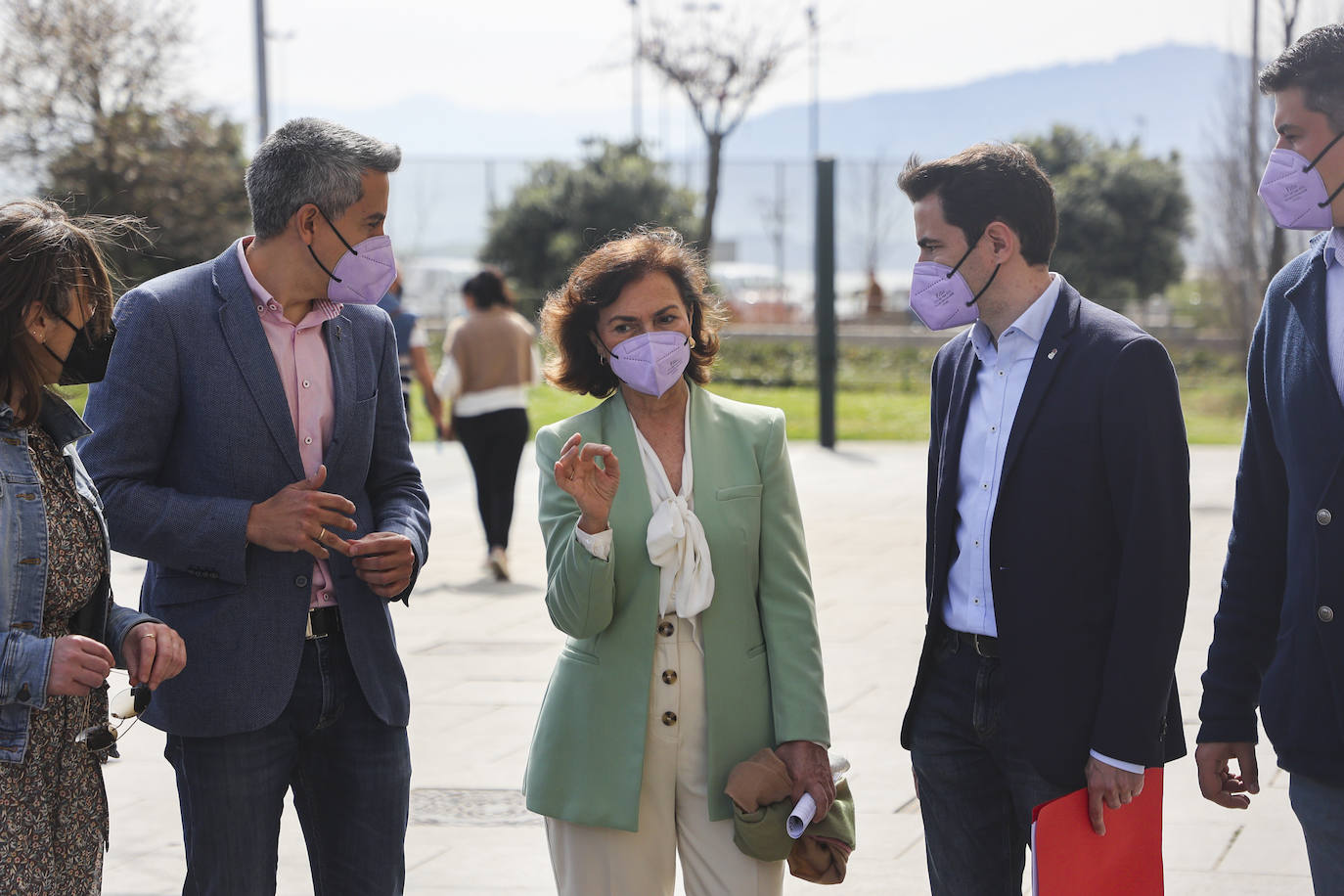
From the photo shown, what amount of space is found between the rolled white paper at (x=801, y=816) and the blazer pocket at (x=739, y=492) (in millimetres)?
635

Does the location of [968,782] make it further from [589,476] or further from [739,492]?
[589,476]

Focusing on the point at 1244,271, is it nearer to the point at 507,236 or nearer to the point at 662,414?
the point at 662,414

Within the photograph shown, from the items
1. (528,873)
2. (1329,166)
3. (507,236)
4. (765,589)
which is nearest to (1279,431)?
(1329,166)

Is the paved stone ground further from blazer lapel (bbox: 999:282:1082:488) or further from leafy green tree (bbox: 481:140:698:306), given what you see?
leafy green tree (bbox: 481:140:698:306)

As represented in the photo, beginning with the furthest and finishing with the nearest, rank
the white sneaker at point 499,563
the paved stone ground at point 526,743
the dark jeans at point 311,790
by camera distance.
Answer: the white sneaker at point 499,563, the paved stone ground at point 526,743, the dark jeans at point 311,790

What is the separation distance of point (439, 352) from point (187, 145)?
321 inches

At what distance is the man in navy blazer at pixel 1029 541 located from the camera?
2828 mm

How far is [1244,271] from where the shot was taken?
17516mm

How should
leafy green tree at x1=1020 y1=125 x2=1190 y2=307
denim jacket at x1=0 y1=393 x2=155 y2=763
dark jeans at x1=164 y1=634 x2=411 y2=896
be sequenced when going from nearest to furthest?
denim jacket at x1=0 y1=393 x2=155 y2=763
dark jeans at x1=164 y1=634 x2=411 y2=896
leafy green tree at x1=1020 y1=125 x2=1190 y2=307

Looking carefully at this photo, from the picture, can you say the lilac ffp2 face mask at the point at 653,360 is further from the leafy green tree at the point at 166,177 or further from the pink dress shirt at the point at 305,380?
the leafy green tree at the point at 166,177

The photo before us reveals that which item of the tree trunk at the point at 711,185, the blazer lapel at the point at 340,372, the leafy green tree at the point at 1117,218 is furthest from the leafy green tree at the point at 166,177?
the blazer lapel at the point at 340,372

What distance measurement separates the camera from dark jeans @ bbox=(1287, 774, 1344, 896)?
2.73m

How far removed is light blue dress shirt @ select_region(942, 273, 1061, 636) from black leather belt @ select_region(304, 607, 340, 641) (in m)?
1.29

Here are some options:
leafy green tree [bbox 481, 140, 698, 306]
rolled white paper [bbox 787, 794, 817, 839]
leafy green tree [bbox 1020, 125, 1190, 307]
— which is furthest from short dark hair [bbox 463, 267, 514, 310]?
leafy green tree [bbox 481, 140, 698, 306]
